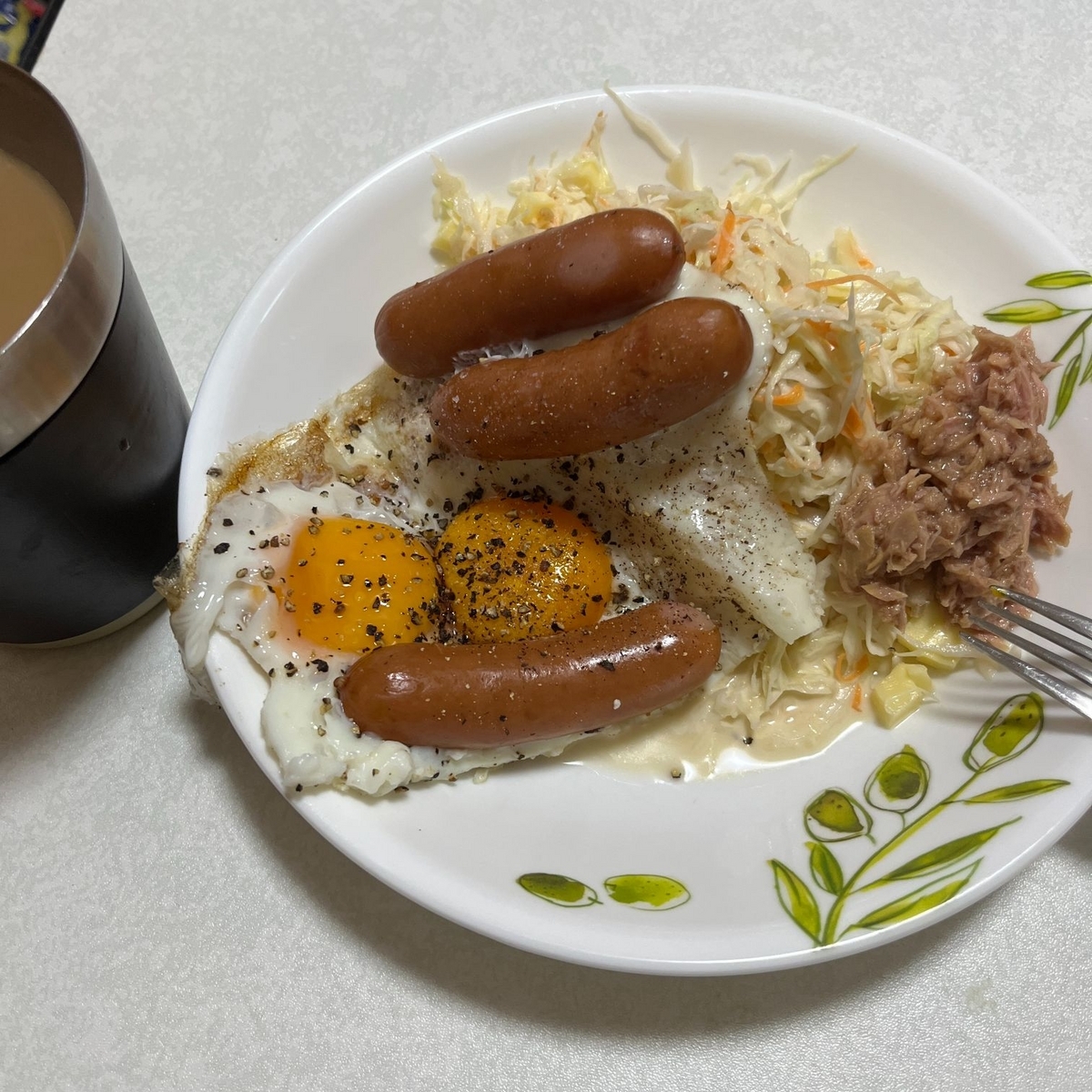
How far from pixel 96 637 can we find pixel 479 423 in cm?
114

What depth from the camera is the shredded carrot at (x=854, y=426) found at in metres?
1.97

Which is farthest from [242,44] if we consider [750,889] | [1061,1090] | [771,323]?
[1061,1090]

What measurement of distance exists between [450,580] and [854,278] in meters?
1.15

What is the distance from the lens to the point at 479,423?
186cm

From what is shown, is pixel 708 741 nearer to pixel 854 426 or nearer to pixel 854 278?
pixel 854 426

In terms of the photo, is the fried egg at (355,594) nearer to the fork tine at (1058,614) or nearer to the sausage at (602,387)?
the sausage at (602,387)

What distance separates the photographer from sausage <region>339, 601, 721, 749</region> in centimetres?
172

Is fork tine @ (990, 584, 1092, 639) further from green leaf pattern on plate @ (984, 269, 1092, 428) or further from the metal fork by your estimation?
green leaf pattern on plate @ (984, 269, 1092, 428)

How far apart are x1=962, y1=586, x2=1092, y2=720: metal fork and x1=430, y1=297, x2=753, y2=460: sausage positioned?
2.50 feet

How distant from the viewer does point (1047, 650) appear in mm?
1798

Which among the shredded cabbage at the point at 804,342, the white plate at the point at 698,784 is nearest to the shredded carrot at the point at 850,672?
the shredded cabbage at the point at 804,342

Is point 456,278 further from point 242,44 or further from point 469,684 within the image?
point 242,44

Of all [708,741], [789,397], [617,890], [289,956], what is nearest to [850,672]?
[708,741]

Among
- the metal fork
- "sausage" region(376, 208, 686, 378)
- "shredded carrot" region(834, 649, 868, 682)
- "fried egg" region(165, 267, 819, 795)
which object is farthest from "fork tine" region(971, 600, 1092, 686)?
"sausage" region(376, 208, 686, 378)
